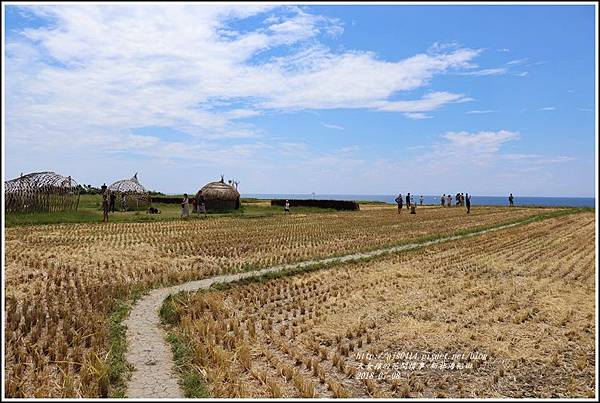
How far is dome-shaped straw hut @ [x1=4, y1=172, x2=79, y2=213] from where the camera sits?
99.0 feet

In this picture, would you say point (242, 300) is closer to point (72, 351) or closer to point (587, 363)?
point (72, 351)

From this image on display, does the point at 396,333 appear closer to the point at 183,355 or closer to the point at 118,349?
the point at 183,355

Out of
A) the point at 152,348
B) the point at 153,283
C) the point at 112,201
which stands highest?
the point at 112,201

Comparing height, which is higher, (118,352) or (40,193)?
(40,193)

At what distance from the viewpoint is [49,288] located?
11.5 metres

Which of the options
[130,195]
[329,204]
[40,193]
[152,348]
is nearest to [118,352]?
[152,348]

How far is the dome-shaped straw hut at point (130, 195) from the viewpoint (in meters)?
40.8

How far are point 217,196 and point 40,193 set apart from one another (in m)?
12.5

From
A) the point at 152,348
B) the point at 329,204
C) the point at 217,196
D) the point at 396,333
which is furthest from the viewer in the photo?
the point at 329,204

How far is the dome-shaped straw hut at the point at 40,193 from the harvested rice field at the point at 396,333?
74.6ft

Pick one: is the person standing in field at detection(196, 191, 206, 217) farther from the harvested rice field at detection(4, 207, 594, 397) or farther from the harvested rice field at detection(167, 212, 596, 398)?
the harvested rice field at detection(167, 212, 596, 398)

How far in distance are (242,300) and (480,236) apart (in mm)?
16282

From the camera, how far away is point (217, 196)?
132ft

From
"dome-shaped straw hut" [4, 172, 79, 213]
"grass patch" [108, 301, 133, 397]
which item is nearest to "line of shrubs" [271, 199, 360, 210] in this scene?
"dome-shaped straw hut" [4, 172, 79, 213]
